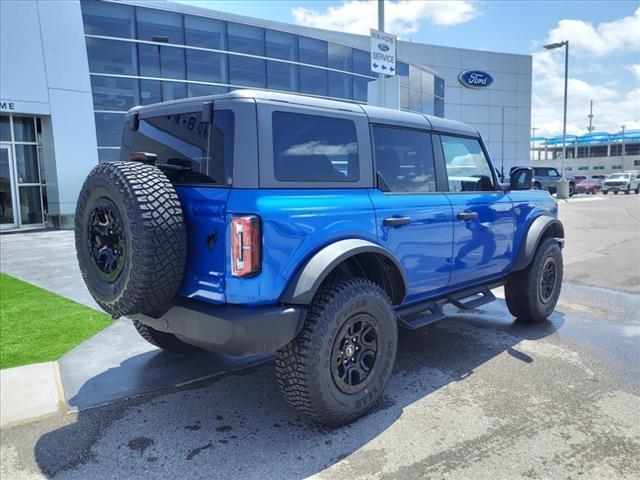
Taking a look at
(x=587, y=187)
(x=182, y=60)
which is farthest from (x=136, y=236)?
(x=587, y=187)

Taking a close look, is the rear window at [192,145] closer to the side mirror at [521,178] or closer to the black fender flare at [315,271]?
the black fender flare at [315,271]

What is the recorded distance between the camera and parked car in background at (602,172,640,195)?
38.3m

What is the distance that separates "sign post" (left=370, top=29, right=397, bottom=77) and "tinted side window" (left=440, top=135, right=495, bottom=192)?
549 cm

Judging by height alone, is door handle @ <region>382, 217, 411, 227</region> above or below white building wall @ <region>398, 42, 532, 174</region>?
below

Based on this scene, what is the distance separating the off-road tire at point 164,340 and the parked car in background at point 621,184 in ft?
136

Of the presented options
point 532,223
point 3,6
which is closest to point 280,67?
point 3,6

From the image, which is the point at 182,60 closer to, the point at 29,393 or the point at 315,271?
the point at 29,393

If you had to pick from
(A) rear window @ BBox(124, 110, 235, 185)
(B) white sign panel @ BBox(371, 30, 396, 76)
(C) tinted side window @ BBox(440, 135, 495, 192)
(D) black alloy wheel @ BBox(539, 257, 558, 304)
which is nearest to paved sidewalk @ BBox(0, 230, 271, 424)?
(A) rear window @ BBox(124, 110, 235, 185)

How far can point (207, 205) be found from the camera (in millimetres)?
2965

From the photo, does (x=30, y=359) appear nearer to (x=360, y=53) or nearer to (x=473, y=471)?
(x=473, y=471)

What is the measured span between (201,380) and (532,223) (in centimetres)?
363

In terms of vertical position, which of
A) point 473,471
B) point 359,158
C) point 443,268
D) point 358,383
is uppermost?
point 359,158

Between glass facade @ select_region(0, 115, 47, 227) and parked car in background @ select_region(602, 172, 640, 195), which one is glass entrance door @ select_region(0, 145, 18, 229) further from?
parked car in background @ select_region(602, 172, 640, 195)

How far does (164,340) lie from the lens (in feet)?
14.6
